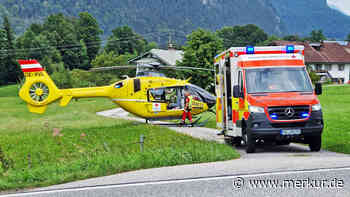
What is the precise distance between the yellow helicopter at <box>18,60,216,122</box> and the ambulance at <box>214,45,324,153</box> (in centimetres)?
850

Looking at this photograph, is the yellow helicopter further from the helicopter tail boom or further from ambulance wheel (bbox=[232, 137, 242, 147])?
ambulance wheel (bbox=[232, 137, 242, 147])

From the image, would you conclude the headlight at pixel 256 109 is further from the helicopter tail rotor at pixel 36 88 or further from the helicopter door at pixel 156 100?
the helicopter tail rotor at pixel 36 88

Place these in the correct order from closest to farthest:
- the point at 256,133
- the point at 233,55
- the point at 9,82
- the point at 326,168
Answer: the point at 326,168
the point at 256,133
the point at 233,55
the point at 9,82

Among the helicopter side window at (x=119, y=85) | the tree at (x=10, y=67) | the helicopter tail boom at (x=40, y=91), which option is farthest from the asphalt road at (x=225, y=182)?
the tree at (x=10, y=67)

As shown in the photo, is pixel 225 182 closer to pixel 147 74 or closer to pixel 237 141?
pixel 237 141

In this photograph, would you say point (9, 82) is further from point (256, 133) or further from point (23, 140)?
point (256, 133)

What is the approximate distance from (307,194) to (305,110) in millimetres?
6271

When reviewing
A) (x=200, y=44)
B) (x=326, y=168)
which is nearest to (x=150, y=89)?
(x=326, y=168)

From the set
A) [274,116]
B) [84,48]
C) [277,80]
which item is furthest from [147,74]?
[84,48]

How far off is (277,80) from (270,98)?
3.63 feet

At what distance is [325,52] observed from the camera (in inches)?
3583

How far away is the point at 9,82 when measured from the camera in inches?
3866

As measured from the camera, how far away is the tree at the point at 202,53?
189 ft

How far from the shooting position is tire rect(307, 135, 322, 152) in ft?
43.8
